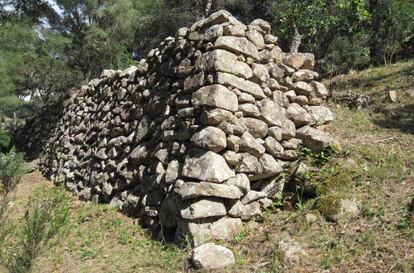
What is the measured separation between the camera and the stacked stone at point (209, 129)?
4.61 metres

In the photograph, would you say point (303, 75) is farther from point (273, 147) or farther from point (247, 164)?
point (247, 164)

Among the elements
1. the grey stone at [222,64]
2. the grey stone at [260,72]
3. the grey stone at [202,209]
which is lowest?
the grey stone at [202,209]

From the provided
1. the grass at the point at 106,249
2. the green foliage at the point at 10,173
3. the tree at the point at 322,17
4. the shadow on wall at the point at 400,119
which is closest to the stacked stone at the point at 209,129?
the grass at the point at 106,249

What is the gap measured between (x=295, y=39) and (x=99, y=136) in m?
6.09

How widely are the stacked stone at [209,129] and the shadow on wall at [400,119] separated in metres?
1.43

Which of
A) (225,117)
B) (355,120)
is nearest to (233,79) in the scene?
(225,117)

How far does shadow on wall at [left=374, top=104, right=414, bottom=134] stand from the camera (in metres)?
6.77

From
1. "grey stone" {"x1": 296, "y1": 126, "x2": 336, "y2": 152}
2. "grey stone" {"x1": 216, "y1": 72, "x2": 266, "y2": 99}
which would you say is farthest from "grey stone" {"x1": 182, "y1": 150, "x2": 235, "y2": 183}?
"grey stone" {"x1": 296, "y1": 126, "x2": 336, "y2": 152}

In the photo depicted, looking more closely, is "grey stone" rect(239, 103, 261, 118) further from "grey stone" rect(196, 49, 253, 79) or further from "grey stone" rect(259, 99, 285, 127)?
"grey stone" rect(196, 49, 253, 79)

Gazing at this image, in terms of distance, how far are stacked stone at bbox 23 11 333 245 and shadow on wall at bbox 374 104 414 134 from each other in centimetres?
143

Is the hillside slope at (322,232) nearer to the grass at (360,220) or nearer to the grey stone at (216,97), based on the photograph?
the grass at (360,220)

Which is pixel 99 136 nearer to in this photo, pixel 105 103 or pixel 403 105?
pixel 105 103

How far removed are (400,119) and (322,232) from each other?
3.97 m

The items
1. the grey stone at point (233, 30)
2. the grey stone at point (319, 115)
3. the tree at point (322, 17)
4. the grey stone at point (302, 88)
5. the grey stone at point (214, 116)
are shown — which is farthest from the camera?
the tree at point (322, 17)
